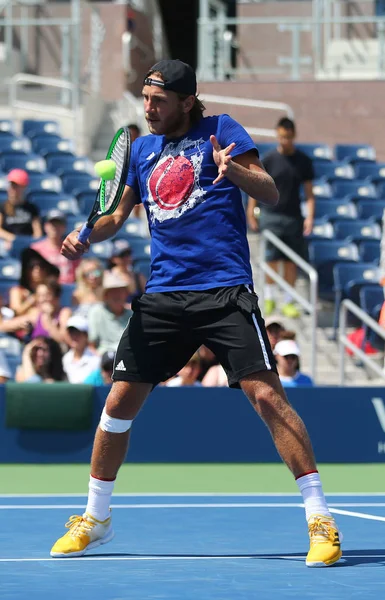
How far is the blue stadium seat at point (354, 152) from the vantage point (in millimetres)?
17125

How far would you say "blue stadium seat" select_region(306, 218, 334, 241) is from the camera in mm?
14516

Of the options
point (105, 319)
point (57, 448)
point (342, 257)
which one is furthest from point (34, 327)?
point (342, 257)

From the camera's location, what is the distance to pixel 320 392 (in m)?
9.58

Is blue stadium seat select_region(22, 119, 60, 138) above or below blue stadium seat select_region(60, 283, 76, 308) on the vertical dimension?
above

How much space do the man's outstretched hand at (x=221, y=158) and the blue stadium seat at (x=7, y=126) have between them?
35.7 feet

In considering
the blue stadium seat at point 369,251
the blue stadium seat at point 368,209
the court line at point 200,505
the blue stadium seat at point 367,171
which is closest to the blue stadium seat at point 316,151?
the blue stadium seat at point 367,171

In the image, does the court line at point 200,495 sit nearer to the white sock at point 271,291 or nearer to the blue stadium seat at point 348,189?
the white sock at point 271,291

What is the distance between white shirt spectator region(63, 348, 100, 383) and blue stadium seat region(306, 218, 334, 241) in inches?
179

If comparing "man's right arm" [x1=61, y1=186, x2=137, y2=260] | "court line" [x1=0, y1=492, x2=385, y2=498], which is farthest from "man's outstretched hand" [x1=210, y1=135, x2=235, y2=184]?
"court line" [x1=0, y1=492, x2=385, y2=498]

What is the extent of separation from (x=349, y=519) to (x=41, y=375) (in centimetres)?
383

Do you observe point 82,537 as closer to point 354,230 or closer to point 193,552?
point 193,552

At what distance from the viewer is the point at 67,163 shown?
15.6 m

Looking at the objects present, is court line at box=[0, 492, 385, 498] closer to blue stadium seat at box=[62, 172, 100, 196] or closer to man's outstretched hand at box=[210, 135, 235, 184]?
man's outstretched hand at box=[210, 135, 235, 184]

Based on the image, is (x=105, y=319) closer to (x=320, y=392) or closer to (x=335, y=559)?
(x=320, y=392)
